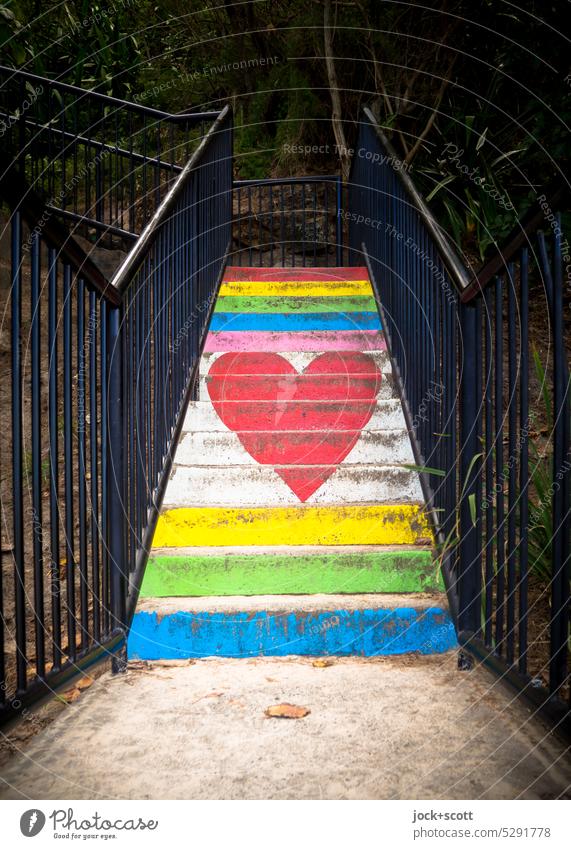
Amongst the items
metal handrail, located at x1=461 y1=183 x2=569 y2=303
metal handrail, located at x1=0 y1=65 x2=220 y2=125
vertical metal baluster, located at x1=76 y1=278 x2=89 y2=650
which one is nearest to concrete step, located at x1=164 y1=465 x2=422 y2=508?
vertical metal baluster, located at x1=76 y1=278 x2=89 y2=650

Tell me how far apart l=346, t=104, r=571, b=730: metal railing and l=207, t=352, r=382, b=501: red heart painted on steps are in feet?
0.78

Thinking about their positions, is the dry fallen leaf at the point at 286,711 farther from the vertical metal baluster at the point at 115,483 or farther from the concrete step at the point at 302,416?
the concrete step at the point at 302,416

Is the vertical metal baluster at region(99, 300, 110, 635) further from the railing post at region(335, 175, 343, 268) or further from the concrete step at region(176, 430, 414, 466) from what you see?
the railing post at region(335, 175, 343, 268)

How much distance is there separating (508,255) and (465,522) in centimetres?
83

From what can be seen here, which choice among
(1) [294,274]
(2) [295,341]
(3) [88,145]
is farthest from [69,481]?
(3) [88,145]

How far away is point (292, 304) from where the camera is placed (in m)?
4.23

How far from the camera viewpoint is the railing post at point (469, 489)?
6.68ft

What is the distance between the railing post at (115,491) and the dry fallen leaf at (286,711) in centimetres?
55

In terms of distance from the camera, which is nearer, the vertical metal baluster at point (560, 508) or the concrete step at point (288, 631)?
the vertical metal baluster at point (560, 508)

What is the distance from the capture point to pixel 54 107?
5898 millimetres

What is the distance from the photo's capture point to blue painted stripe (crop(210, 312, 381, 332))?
13.3 feet

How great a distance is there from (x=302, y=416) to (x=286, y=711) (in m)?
1.65

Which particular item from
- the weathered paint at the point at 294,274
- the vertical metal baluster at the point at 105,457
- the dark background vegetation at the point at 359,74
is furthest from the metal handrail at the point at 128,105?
the vertical metal baluster at the point at 105,457
